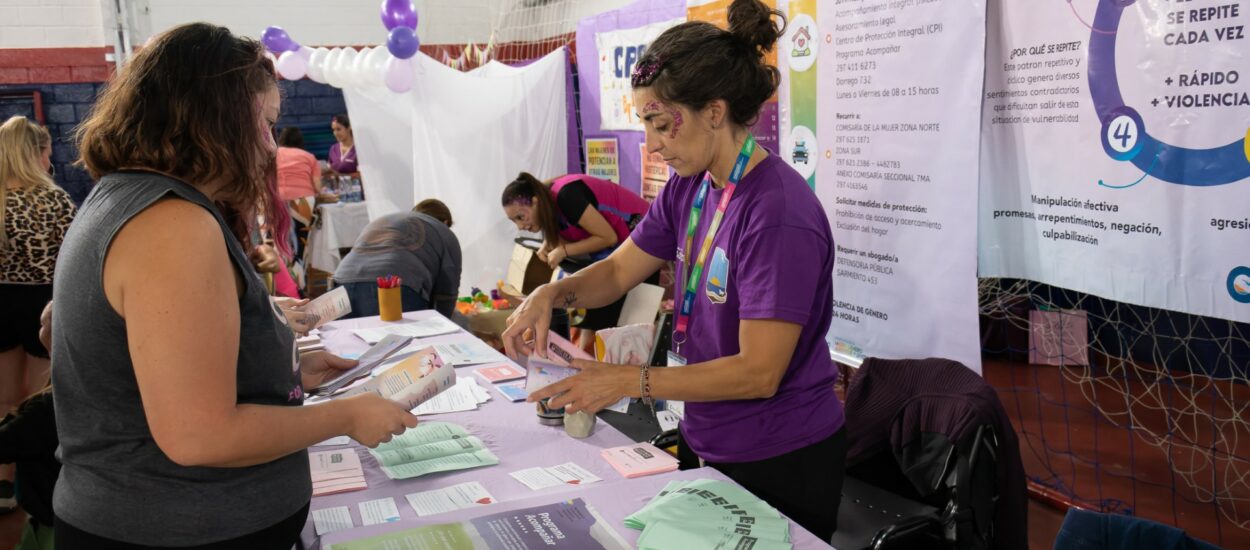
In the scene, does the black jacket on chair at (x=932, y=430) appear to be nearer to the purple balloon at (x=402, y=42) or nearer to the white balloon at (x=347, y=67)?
the purple balloon at (x=402, y=42)

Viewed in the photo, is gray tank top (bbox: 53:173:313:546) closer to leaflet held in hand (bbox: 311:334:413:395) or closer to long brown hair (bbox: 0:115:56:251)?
leaflet held in hand (bbox: 311:334:413:395)

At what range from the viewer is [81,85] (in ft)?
23.9

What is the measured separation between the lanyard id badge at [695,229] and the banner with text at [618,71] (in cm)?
274

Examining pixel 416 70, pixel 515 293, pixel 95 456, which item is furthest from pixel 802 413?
pixel 416 70

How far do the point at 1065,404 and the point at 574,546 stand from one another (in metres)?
3.75

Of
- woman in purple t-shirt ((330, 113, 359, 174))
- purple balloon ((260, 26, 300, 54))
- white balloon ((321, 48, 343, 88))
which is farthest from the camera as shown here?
woman in purple t-shirt ((330, 113, 359, 174))

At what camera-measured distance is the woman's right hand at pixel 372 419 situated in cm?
114

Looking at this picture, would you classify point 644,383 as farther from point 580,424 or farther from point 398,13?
point 398,13

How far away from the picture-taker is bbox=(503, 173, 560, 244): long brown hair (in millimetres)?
4078

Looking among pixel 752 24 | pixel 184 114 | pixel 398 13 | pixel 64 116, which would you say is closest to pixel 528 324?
pixel 752 24

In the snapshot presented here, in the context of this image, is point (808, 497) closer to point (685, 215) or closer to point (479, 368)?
point (685, 215)

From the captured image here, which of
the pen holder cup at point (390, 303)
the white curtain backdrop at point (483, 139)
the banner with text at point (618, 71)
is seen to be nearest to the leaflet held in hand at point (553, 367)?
the pen holder cup at point (390, 303)

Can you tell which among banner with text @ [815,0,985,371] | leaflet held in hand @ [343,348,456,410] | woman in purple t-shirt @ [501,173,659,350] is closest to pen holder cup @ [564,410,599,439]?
leaflet held in hand @ [343,348,456,410]

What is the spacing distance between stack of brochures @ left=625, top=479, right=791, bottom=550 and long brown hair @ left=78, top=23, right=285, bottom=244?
0.73 meters
